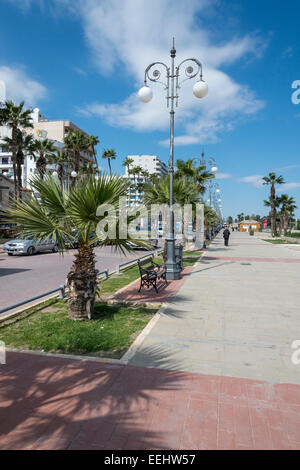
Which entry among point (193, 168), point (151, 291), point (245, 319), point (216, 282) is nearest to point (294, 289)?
point (216, 282)

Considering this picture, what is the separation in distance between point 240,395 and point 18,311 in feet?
17.5

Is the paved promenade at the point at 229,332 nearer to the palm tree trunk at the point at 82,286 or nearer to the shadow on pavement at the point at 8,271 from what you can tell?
the palm tree trunk at the point at 82,286

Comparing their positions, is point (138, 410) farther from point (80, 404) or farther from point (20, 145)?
point (20, 145)

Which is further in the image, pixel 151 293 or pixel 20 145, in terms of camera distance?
pixel 20 145

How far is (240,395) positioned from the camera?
3.56 meters

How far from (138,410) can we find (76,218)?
379cm

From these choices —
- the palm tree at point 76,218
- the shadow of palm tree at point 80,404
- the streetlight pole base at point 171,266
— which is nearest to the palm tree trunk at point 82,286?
the palm tree at point 76,218

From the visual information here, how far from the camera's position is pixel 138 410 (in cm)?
326

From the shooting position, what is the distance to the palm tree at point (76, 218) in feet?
18.9

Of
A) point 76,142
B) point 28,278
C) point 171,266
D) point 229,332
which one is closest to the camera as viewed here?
point 229,332

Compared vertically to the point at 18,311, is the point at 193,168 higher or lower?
higher

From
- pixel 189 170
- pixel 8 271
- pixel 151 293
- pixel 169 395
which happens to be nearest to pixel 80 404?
pixel 169 395

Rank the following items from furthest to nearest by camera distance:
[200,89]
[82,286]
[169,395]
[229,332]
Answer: [200,89]
[82,286]
[229,332]
[169,395]
